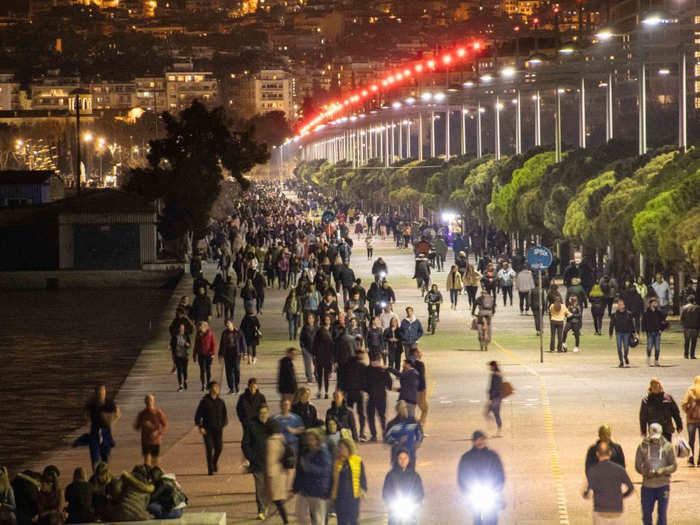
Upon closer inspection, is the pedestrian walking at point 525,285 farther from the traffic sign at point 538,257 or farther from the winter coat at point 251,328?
the winter coat at point 251,328

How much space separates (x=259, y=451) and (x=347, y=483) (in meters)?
2.27

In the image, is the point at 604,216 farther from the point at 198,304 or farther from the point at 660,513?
the point at 660,513

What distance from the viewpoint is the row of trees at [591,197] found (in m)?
39.6

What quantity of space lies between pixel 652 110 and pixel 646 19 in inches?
3959

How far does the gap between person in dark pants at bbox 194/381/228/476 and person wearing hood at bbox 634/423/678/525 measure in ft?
18.9

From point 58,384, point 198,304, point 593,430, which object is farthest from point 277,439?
point 58,384

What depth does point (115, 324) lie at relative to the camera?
60.4 m

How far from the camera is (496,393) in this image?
22734 millimetres

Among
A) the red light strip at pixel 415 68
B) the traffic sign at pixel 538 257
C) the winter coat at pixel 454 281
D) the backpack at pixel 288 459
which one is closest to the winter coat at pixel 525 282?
the winter coat at pixel 454 281

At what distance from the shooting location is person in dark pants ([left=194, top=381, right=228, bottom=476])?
65.6ft

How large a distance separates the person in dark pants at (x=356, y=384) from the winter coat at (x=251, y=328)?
28.0ft

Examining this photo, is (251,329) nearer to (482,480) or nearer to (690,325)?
(690,325)

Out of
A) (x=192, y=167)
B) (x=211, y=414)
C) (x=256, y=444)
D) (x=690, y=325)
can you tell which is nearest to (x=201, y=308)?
(x=690, y=325)

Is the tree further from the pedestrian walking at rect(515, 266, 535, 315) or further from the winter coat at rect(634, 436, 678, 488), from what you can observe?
the winter coat at rect(634, 436, 678, 488)
